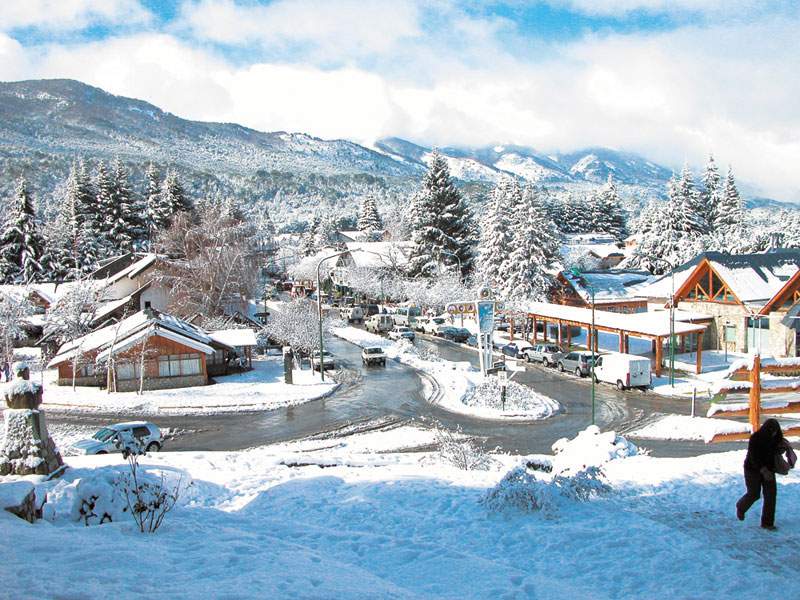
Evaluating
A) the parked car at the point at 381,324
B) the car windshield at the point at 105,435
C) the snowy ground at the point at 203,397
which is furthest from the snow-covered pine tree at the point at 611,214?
the car windshield at the point at 105,435

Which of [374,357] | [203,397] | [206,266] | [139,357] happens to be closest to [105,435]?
[203,397]

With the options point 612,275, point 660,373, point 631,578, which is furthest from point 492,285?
point 631,578

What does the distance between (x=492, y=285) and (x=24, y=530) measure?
48.6m

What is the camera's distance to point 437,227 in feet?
213

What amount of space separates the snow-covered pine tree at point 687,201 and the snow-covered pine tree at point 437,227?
73.1 ft

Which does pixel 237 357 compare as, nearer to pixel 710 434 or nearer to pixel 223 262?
pixel 223 262

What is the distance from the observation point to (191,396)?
103 feet

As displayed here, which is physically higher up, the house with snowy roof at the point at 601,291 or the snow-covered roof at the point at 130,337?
the house with snowy roof at the point at 601,291

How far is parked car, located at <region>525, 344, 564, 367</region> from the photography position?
125ft

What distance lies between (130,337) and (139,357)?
3.85 ft

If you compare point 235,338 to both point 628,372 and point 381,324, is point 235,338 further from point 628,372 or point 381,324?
point 628,372

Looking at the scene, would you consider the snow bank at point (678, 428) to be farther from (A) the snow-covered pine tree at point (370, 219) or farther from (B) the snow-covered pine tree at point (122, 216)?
(A) the snow-covered pine tree at point (370, 219)

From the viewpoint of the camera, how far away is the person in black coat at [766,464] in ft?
28.5

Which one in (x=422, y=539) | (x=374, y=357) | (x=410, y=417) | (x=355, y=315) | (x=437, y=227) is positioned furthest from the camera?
(x=437, y=227)
